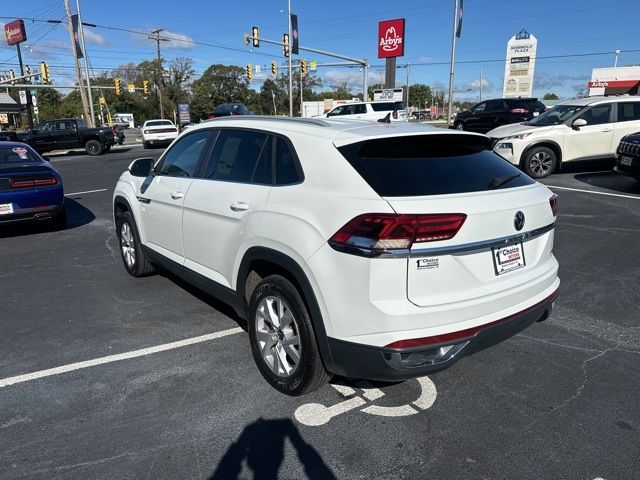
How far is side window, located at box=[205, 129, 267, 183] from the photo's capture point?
3.48 metres

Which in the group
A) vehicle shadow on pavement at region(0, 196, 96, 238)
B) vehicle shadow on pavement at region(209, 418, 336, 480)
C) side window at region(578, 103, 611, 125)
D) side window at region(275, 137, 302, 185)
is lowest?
vehicle shadow on pavement at region(0, 196, 96, 238)

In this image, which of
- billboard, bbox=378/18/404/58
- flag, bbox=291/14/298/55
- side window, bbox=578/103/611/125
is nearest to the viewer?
side window, bbox=578/103/611/125

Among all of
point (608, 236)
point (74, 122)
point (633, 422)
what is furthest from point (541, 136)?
point (74, 122)

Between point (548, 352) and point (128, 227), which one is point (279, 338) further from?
point (128, 227)

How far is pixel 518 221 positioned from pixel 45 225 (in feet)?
26.8

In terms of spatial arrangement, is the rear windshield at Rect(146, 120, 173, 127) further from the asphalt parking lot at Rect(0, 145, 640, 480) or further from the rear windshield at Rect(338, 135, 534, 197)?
the rear windshield at Rect(338, 135, 534, 197)

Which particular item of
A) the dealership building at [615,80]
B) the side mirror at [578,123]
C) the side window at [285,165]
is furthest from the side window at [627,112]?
the dealership building at [615,80]

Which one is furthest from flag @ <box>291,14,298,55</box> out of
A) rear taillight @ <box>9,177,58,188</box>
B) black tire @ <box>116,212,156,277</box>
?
black tire @ <box>116,212,156,277</box>

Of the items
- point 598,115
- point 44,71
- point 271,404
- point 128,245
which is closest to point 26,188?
point 128,245

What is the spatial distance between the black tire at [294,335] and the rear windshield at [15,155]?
20.8 feet

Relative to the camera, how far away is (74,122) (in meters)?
24.6

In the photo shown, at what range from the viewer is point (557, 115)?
12.1 m

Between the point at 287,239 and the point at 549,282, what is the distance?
174cm

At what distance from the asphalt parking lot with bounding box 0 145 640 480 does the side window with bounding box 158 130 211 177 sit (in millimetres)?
1283
